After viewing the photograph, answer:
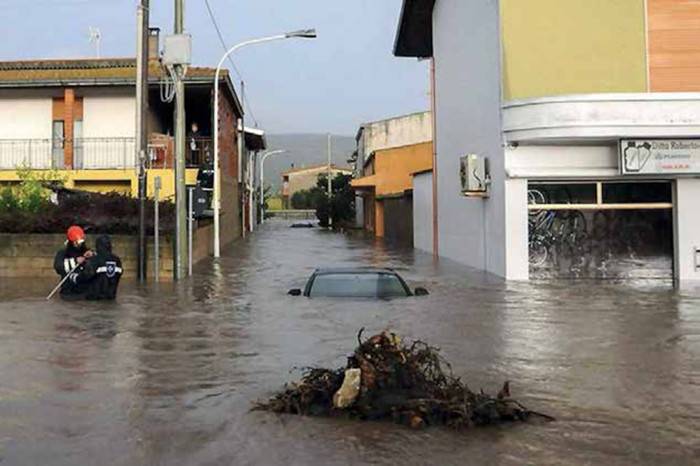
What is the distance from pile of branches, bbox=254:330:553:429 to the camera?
6.15 meters

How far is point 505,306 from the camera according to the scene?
1450 cm

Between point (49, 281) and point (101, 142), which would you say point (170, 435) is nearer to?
point (49, 281)

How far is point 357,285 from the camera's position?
14008mm

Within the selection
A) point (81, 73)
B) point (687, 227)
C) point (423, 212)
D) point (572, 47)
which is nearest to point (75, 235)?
point (572, 47)

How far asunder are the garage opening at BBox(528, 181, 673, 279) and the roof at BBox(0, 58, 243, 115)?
48.8ft

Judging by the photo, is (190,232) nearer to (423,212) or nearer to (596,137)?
(596,137)

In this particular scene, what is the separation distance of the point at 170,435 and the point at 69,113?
87.1 ft

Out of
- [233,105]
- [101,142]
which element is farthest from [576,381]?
[233,105]

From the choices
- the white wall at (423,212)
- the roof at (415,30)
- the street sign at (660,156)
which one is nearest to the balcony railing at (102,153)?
the roof at (415,30)

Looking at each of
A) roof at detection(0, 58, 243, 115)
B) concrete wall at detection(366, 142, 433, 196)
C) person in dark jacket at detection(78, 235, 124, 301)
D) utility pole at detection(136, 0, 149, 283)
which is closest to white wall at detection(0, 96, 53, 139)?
roof at detection(0, 58, 243, 115)

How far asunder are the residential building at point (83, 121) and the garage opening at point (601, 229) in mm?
14329

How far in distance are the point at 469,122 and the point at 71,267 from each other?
39.6 feet

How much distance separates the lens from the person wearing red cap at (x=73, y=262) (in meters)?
15.5

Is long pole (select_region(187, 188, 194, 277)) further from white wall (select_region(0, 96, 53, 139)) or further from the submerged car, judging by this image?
→ white wall (select_region(0, 96, 53, 139))
